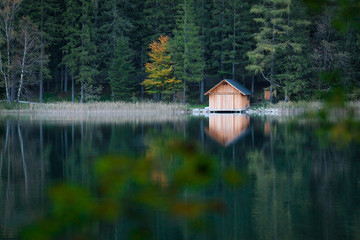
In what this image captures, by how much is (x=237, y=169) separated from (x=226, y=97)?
42472mm

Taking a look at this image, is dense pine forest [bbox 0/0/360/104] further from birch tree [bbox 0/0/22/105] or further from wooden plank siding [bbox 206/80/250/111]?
wooden plank siding [bbox 206/80/250/111]

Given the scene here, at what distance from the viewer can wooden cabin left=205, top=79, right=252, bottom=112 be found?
164ft

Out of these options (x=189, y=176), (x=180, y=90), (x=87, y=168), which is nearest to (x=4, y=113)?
(x=180, y=90)

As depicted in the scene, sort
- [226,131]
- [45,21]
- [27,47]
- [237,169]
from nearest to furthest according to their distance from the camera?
1. [237,169]
2. [226,131]
3. [27,47]
4. [45,21]

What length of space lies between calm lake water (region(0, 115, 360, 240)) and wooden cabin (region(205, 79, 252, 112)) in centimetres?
1668

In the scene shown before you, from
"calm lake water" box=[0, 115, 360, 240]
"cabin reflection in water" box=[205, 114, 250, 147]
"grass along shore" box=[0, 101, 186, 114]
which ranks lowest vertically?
"calm lake water" box=[0, 115, 360, 240]

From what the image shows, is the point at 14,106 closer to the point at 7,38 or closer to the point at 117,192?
the point at 7,38

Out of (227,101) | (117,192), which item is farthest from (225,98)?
(117,192)

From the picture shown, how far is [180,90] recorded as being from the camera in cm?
5416

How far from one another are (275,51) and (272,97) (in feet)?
15.8

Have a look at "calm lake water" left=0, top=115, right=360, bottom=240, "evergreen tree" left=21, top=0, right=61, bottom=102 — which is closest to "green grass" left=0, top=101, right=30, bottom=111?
"evergreen tree" left=21, top=0, right=61, bottom=102

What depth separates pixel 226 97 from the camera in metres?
50.4

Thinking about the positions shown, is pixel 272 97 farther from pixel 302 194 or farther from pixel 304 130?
pixel 302 194

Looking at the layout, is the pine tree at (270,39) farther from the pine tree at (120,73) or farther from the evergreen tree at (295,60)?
the pine tree at (120,73)
